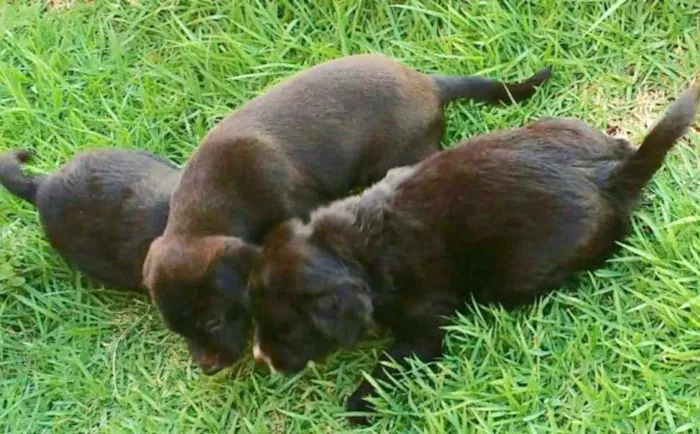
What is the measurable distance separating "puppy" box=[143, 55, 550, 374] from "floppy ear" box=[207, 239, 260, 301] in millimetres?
242

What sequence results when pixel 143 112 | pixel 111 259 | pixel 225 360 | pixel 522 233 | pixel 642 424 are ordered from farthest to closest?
pixel 143 112 < pixel 111 259 < pixel 225 360 < pixel 522 233 < pixel 642 424

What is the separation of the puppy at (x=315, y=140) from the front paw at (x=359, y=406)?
720 mm

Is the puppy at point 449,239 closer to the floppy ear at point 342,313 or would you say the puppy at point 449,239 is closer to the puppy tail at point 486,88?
the floppy ear at point 342,313

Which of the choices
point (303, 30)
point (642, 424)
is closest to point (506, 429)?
point (642, 424)

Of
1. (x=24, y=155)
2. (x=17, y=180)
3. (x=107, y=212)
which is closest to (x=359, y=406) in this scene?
(x=107, y=212)

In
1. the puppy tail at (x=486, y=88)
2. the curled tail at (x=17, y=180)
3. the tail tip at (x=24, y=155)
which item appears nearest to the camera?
the puppy tail at (x=486, y=88)

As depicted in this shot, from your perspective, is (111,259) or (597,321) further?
(111,259)

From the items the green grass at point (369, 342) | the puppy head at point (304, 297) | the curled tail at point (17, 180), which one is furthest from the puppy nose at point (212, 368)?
the curled tail at point (17, 180)

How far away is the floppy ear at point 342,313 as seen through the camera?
3.61 meters

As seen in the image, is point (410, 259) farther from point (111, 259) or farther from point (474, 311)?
point (111, 259)

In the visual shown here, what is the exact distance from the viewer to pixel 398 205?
382 cm

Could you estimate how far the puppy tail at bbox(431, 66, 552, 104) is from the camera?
437cm

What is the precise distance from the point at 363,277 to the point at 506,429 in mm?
698

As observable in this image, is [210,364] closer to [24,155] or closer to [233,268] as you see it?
[233,268]
